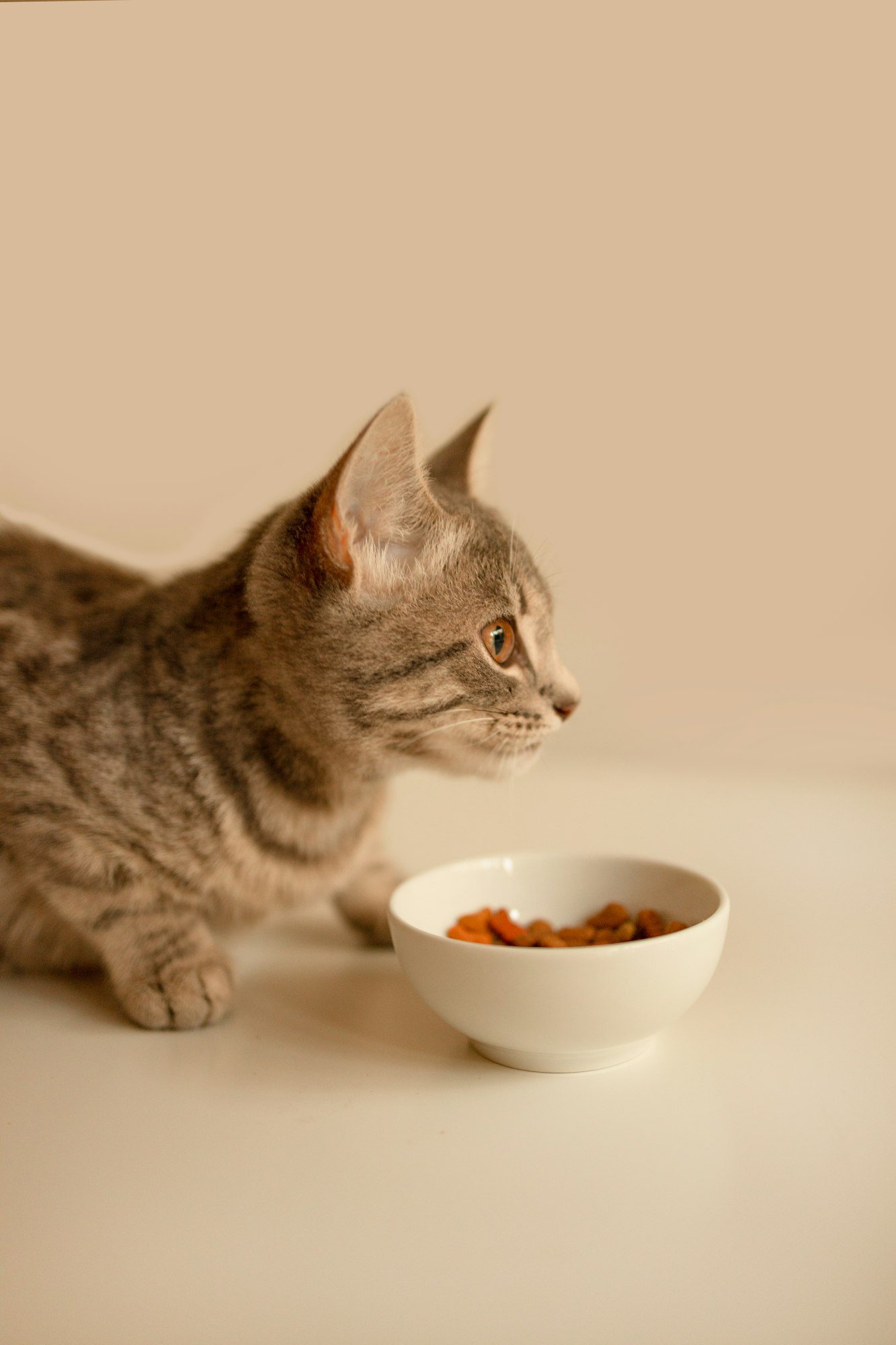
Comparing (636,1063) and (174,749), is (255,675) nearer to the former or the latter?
(174,749)

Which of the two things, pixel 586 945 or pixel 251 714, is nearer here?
pixel 586 945

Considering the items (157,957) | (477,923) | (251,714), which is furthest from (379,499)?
(157,957)

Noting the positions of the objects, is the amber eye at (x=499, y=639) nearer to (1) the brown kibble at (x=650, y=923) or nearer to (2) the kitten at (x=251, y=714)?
(2) the kitten at (x=251, y=714)

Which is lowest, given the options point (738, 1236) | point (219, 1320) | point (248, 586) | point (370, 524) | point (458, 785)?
point (458, 785)

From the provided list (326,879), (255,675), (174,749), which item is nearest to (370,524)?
(255,675)

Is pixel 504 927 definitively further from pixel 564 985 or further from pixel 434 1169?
pixel 434 1169
